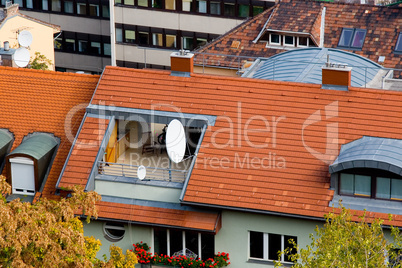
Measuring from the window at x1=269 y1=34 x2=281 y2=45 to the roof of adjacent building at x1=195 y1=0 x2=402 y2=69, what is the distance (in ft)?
1.85

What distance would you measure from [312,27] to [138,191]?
92.4 feet

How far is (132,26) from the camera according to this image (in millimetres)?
82812

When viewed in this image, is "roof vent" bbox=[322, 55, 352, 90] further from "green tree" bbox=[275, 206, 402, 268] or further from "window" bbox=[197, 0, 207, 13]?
"window" bbox=[197, 0, 207, 13]

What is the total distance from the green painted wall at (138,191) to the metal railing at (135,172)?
0.72 metres

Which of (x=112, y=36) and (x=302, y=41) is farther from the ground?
(x=112, y=36)

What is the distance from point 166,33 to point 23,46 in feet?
82.3

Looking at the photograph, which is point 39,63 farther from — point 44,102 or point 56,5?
point 56,5

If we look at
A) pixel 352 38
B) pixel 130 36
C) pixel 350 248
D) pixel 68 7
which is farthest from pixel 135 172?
pixel 68 7

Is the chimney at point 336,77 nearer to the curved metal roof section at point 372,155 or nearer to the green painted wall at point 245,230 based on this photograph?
the curved metal roof section at point 372,155

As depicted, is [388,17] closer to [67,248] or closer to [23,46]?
[23,46]

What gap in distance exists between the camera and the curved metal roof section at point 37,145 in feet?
151

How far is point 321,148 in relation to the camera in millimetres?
43750

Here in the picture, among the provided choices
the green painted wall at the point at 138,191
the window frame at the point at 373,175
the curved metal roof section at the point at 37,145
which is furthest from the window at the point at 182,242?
the curved metal roof section at the point at 37,145

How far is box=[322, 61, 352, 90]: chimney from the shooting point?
4559 centimetres
